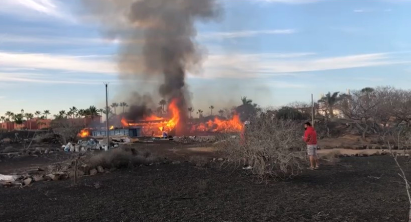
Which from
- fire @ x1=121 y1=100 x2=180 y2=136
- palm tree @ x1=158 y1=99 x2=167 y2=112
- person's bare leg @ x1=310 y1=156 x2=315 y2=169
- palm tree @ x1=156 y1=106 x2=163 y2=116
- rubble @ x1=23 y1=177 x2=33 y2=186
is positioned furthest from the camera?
palm tree @ x1=156 y1=106 x2=163 y2=116

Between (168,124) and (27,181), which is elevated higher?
(168,124)

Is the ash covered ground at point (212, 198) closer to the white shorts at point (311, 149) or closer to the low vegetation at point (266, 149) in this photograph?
the low vegetation at point (266, 149)

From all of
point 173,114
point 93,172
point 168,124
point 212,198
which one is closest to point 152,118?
point 173,114

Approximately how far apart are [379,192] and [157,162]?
32.2 ft

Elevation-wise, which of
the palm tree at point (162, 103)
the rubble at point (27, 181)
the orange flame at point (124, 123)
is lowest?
the rubble at point (27, 181)

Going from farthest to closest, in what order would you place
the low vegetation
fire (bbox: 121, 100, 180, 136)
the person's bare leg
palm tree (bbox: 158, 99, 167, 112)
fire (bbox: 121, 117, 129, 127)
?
palm tree (bbox: 158, 99, 167, 112) → fire (bbox: 121, 117, 129, 127) → fire (bbox: 121, 100, 180, 136) → the person's bare leg → the low vegetation

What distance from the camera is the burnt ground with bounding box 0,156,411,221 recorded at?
7.09 metres

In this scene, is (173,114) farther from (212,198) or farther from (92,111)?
(212,198)

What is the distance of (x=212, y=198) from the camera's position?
28.6 feet

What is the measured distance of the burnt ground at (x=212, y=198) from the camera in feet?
23.3

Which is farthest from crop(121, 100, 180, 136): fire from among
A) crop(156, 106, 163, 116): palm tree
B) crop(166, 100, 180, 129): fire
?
crop(156, 106, 163, 116): palm tree

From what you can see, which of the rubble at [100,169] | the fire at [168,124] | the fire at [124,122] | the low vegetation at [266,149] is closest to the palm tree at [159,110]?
the fire at [168,124]

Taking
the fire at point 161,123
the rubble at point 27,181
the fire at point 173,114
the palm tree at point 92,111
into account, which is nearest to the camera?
the rubble at point 27,181

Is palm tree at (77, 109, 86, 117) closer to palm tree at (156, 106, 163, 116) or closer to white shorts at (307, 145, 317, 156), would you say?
palm tree at (156, 106, 163, 116)
